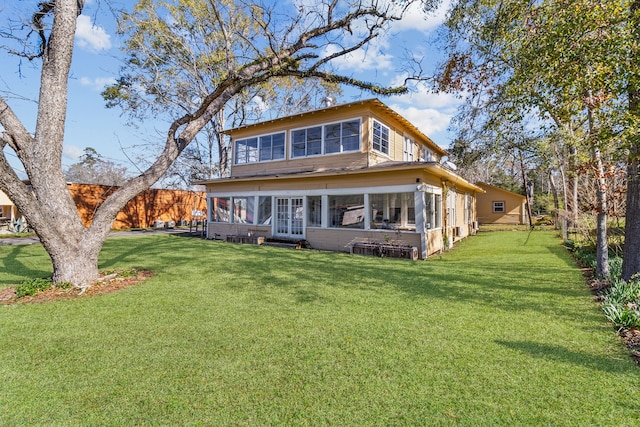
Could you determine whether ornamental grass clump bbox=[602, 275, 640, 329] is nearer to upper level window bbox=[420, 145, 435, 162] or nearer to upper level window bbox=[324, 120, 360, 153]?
upper level window bbox=[324, 120, 360, 153]

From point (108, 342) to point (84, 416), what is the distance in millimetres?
1567

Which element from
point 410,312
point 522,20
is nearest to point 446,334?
point 410,312

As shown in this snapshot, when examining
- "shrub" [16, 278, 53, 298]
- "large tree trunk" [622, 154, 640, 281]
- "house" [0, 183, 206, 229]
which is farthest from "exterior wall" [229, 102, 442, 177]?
"house" [0, 183, 206, 229]

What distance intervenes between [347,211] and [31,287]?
9164 millimetres

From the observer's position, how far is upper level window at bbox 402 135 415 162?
49.9 feet

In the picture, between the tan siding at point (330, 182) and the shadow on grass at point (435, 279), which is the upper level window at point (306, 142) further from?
the shadow on grass at point (435, 279)

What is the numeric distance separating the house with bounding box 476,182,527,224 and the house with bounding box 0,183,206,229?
24425mm

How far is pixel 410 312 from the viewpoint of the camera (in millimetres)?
4898

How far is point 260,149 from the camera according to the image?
1559 centimetres

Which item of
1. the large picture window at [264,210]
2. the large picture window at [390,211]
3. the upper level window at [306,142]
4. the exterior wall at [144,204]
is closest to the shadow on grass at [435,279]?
the large picture window at [390,211]

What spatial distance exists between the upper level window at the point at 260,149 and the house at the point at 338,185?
0.05m

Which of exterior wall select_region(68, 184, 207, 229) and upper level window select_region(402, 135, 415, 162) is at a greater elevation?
upper level window select_region(402, 135, 415, 162)

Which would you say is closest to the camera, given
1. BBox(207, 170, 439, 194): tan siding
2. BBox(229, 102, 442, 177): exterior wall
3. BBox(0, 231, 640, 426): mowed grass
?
BBox(0, 231, 640, 426): mowed grass

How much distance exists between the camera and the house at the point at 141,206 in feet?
65.8
